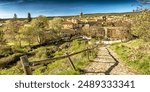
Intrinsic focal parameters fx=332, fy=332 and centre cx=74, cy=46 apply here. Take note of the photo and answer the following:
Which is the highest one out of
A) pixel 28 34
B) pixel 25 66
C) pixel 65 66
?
pixel 25 66

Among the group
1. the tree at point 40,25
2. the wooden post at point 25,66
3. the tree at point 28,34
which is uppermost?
the wooden post at point 25,66

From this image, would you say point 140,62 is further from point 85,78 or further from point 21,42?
point 21,42

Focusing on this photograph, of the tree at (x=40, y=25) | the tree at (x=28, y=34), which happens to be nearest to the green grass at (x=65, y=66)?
the tree at (x=40, y=25)

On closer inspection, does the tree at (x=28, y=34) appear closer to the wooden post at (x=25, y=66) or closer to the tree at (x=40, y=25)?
the tree at (x=40, y=25)

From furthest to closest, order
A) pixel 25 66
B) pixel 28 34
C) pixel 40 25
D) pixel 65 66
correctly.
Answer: pixel 28 34, pixel 40 25, pixel 65 66, pixel 25 66

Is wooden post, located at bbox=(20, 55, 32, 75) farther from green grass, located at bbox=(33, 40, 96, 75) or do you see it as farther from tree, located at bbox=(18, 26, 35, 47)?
tree, located at bbox=(18, 26, 35, 47)

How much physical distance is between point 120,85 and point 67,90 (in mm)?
1050

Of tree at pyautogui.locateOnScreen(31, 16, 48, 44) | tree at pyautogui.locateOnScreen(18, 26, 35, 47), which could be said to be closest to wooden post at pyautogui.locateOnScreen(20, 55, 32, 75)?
tree at pyautogui.locateOnScreen(31, 16, 48, 44)

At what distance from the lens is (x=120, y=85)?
6.53m

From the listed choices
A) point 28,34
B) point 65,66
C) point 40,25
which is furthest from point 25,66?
point 28,34

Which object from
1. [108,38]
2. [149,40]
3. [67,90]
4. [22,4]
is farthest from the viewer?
[108,38]

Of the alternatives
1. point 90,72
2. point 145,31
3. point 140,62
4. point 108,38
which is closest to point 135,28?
point 145,31

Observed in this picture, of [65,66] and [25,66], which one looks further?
[65,66]

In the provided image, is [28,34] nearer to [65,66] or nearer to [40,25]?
[40,25]
